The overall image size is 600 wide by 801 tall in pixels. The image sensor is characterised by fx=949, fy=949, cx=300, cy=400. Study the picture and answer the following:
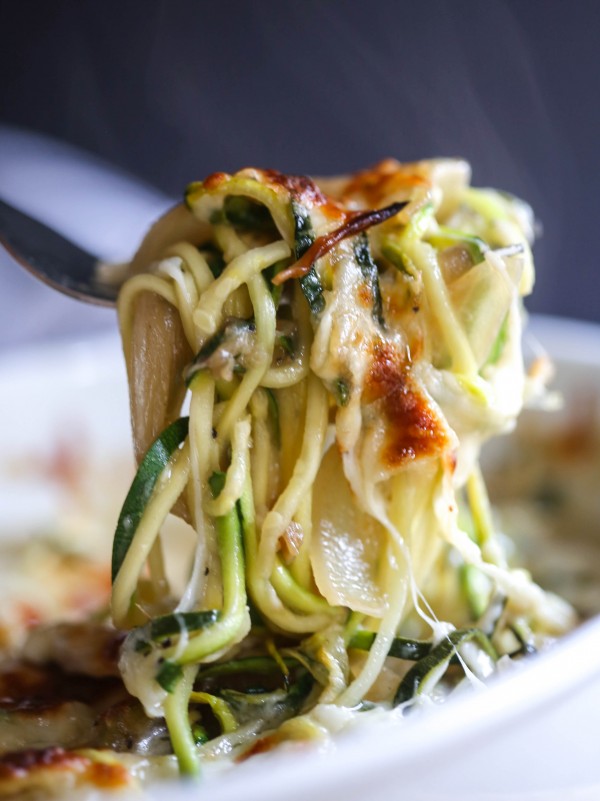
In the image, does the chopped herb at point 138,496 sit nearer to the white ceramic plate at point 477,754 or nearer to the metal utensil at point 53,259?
the white ceramic plate at point 477,754

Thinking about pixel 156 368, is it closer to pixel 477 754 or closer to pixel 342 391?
pixel 342 391

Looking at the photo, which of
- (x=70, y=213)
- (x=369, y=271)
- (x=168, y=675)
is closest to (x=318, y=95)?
(x=70, y=213)

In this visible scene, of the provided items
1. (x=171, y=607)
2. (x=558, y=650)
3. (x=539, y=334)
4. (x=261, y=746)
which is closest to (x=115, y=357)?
(x=539, y=334)

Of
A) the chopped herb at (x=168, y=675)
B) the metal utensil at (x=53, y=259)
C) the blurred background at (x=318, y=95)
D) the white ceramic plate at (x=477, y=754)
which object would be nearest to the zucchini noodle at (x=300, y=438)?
the chopped herb at (x=168, y=675)

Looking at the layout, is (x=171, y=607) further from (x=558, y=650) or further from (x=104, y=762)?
(x=558, y=650)

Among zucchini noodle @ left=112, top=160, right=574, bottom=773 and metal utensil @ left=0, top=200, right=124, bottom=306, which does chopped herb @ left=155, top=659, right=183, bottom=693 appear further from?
metal utensil @ left=0, top=200, right=124, bottom=306

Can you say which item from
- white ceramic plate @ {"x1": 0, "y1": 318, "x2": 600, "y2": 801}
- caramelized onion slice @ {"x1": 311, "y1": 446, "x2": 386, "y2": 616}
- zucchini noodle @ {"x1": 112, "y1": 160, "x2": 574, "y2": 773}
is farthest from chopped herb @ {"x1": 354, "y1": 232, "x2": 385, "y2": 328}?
white ceramic plate @ {"x1": 0, "y1": 318, "x2": 600, "y2": 801}
